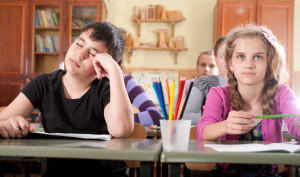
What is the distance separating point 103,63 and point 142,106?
35.0 inches

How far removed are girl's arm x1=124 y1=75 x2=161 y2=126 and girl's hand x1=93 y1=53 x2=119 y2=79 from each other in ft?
2.48

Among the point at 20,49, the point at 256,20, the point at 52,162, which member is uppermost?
the point at 256,20

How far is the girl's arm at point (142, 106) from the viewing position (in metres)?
2.06

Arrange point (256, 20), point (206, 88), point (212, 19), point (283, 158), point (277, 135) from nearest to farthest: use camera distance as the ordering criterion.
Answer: point (283, 158) < point (277, 135) < point (206, 88) < point (256, 20) < point (212, 19)

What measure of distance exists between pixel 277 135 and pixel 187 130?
662 millimetres

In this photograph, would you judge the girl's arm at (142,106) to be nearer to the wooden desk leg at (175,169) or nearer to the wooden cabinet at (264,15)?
the wooden desk leg at (175,169)

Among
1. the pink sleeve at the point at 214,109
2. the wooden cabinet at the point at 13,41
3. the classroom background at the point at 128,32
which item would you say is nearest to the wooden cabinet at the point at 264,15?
the classroom background at the point at 128,32

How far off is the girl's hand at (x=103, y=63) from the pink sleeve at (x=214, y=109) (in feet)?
1.25

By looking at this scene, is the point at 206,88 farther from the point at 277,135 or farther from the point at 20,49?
the point at 20,49

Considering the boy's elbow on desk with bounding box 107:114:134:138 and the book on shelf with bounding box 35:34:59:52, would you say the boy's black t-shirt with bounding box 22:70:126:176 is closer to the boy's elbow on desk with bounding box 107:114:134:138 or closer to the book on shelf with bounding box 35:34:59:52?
the boy's elbow on desk with bounding box 107:114:134:138

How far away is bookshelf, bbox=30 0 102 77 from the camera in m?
4.59

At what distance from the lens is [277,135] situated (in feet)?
4.44

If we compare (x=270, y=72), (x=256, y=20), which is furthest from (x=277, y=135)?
(x=256, y=20)

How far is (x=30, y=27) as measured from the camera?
4.61 m
